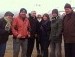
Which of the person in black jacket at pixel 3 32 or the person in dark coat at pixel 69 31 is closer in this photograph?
the person in black jacket at pixel 3 32

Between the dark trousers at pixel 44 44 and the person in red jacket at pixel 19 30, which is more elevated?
the person in red jacket at pixel 19 30

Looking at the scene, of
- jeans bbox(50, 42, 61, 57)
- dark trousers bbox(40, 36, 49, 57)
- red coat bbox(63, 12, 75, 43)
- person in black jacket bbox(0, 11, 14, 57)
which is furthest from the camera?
dark trousers bbox(40, 36, 49, 57)

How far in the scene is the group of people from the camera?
8.98 metres

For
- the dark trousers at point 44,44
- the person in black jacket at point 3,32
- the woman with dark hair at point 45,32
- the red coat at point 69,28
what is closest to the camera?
the person in black jacket at point 3,32

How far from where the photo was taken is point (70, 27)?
29.3 ft

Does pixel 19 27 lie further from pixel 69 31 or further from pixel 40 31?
pixel 69 31

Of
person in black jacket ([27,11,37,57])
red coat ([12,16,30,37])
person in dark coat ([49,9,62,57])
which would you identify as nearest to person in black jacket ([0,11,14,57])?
red coat ([12,16,30,37])

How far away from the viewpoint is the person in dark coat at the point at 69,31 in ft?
29.3

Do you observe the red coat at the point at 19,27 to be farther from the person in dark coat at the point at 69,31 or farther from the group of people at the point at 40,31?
the person in dark coat at the point at 69,31

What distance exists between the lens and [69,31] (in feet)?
29.5

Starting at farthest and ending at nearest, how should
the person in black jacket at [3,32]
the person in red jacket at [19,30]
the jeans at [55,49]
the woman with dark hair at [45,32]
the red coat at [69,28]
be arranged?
1. the woman with dark hair at [45,32]
2. the jeans at [55,49]
3. the person in red jacket at [19,30]
4. the red coat at [69,28]
5. the person in black jacket at [3,32]

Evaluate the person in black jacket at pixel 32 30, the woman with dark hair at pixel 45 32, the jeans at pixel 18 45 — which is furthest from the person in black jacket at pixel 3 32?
the woman with dark hair at pixel 45 32

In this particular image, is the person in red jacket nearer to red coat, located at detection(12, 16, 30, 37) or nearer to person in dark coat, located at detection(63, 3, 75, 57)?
red coat, located at detection(12, 16, 30, 37)

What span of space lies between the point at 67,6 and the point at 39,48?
318cm
